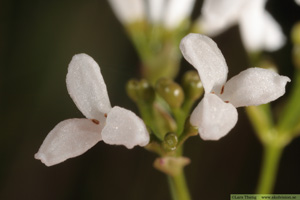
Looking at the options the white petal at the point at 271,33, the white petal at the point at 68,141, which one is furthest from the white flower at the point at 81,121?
the white petal at the point at 271,33

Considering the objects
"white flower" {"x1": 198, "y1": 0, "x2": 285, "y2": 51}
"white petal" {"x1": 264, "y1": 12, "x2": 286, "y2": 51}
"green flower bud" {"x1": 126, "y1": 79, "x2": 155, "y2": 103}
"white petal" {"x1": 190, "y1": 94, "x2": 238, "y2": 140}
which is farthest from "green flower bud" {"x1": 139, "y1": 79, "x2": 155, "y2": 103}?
"white petal" {"x1": 264, "y1": 12, "x2": 286, "y2": 51}

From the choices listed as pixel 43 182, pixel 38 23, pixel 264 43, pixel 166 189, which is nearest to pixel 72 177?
pixel 43 182

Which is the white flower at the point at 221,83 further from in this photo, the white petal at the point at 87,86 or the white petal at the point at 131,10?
the white petal at the point at 131,10

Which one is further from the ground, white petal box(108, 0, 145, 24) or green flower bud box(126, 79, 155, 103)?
white petal box(108, 0, 145, 24)

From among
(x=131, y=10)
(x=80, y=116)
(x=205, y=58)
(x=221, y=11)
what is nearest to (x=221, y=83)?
(x=205, y=58)

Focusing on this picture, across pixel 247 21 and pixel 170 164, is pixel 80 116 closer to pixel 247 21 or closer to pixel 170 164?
pixel 247 21

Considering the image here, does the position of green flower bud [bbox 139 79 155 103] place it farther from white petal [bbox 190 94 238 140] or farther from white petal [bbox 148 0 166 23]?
white petal [bbox 148 0 166 23]
